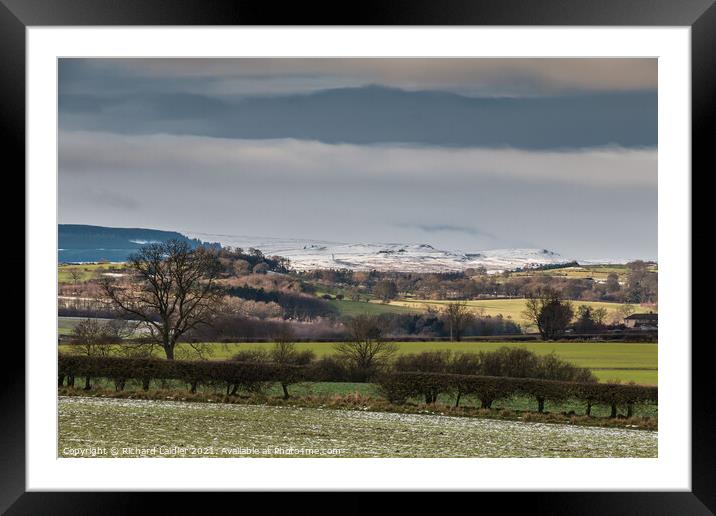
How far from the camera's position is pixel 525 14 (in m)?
3.35

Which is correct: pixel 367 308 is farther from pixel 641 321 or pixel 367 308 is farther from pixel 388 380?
pixel 641 321

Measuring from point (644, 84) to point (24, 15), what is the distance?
22.4 ft

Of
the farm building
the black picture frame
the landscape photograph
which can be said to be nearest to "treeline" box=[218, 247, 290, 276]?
the landscape photograph

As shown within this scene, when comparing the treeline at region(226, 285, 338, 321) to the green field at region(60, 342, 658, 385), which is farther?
the treeline at region(226, 285, 338, 321)

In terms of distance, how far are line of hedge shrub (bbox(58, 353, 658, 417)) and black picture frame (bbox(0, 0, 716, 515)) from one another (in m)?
4.84

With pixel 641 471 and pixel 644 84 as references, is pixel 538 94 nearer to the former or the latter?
pixel 644 84

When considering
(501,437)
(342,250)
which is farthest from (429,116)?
(501,437)

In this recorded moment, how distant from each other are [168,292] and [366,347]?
8.72 feet

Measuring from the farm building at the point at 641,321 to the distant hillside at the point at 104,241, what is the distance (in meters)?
5.07

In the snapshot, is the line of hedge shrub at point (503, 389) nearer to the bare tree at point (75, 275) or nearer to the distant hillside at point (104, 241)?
the distant hillside at point (104, 241)

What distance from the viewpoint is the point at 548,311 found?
27.8 ft

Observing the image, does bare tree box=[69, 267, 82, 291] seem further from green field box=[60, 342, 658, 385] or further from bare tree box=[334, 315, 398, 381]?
bare tree box=[334, 315, 398, 381]

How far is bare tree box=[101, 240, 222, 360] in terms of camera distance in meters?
8.68

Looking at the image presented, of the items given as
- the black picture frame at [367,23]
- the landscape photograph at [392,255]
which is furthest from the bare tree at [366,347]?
the black picture frame at [367,23]
